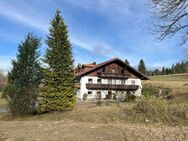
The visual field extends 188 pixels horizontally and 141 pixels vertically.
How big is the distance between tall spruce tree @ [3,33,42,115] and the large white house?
29882mm

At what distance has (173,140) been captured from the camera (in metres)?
9.52

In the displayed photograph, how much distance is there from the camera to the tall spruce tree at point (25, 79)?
23.5m

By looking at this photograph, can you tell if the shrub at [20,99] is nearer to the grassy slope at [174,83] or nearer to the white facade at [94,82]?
the grassy slope at [174,83]

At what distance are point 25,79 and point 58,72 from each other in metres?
2.95

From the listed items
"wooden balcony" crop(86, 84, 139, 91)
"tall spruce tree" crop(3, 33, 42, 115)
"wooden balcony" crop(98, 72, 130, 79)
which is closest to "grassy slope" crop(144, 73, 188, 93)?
"wooden balcony" crop(86, 84, 139, 91)

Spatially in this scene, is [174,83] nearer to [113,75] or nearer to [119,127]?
[113,75]

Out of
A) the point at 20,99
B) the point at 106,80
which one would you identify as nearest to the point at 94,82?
the point at 106,80

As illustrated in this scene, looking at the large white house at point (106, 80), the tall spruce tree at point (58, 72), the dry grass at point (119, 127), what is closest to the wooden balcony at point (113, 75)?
the large white house at point (106, 80)

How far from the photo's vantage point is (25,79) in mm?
24078

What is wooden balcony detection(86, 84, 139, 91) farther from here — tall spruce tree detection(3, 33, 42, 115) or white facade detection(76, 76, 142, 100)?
tall spruce tree detection(3, 33, 42, 115)

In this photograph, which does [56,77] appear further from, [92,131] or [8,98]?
[92,131]

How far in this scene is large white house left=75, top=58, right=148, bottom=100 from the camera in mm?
55378

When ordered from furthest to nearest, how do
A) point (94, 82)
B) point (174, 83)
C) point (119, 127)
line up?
point (174, 83), point (94, 82), point (119, 127)

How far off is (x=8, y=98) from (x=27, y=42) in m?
5.21
